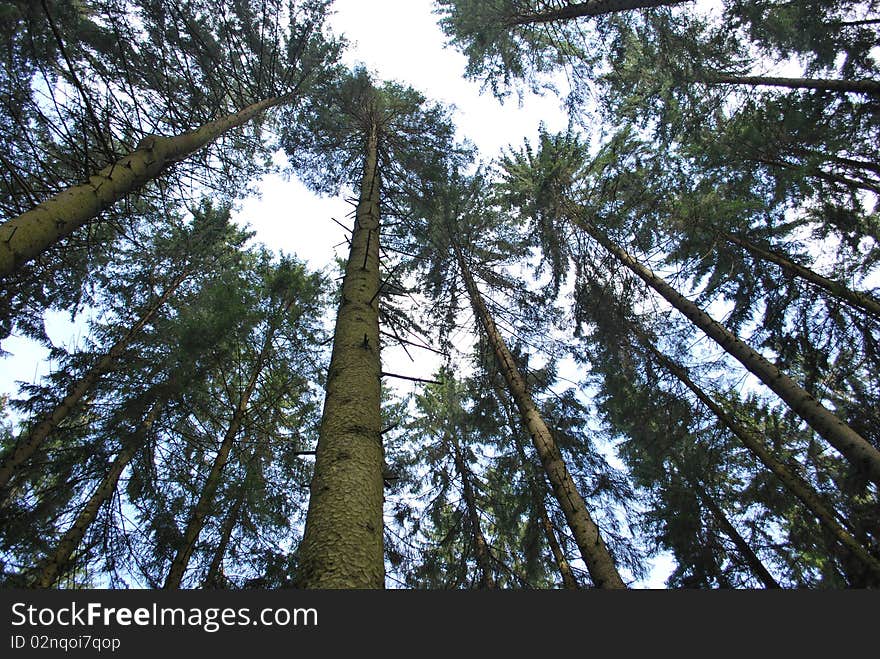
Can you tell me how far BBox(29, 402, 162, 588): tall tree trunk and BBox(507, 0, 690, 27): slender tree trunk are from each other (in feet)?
35.1

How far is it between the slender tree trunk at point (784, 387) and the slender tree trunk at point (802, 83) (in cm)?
448

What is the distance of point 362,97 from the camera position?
29.5 ft

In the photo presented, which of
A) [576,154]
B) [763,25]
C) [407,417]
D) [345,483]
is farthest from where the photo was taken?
[407,417]

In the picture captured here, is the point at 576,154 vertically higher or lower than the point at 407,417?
higher

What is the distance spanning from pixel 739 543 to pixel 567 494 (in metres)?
7.57

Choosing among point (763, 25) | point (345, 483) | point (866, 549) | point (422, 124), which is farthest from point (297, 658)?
point (763, 25)

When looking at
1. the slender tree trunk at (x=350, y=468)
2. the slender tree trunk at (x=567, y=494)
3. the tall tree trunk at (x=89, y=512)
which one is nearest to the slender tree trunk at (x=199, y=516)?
the tall tree trunk at (x=89, y=512)

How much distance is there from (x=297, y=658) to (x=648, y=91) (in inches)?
485

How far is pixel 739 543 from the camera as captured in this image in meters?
9.64

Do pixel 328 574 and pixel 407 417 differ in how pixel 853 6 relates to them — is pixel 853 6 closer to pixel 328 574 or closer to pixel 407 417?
pixel 328 574

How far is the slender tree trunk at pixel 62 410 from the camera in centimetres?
552

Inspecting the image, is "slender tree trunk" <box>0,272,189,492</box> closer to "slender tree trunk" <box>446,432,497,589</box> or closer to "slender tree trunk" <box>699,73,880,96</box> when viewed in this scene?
"slender tree trunk" <box>446,432,497,589</box>

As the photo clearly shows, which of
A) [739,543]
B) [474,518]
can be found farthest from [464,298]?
[739,543]

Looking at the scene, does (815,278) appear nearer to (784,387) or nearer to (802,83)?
(784,387)
